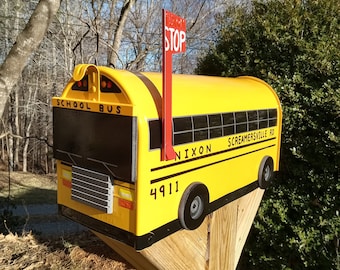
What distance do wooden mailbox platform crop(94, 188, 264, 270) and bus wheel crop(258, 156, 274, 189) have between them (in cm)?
8

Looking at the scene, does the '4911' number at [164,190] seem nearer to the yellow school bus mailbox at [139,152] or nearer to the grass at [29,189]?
the yellow school bus mailbox at [139,152]

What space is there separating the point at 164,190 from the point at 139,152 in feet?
0.81

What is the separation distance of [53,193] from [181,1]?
7.50m

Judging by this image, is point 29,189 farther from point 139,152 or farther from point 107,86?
point 139,152

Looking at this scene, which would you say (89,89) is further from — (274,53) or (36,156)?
(36,156)

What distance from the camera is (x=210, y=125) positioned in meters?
1.79

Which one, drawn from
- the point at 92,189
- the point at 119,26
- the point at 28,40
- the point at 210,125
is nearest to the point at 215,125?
the point at 210,125

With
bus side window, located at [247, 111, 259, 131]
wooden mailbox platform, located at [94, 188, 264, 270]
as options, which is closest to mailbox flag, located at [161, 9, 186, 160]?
wooden mailbox platform, located at [94, 188, 264, 270]

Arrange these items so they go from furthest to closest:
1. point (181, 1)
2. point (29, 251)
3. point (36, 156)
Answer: point (36, 156)
point (181, 1)
point (29, 251)

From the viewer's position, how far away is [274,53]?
3.10m

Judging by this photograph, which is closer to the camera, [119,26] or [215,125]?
[215,125]

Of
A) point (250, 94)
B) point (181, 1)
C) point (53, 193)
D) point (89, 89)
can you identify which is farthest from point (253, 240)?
point (53, 193)

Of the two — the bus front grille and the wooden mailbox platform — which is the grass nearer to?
the wooden mailbox platform

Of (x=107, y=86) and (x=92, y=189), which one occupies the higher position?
(x=107, y=86)
